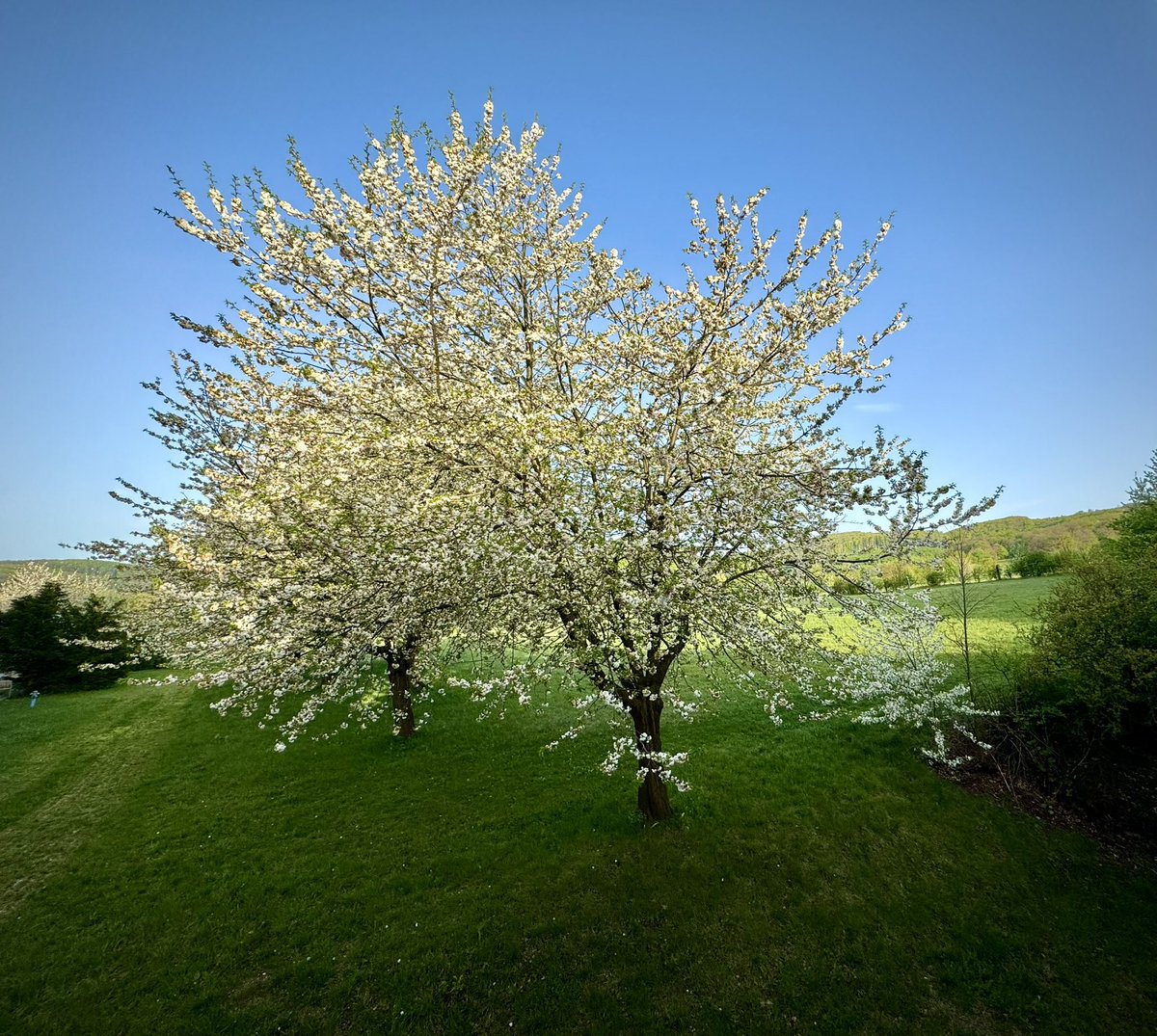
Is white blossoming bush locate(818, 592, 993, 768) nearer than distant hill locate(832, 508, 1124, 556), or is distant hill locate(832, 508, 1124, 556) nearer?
white blossoming bush locate(818, 592, 993, 768)

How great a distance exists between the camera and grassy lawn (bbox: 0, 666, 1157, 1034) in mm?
7668

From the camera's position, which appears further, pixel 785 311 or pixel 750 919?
pixel 750 919

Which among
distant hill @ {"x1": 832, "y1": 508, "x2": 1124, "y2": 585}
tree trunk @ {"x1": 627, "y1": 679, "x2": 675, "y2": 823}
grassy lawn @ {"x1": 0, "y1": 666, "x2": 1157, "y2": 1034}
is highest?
distant hill @ {"x1": 832, "y1": 508, "x2": 1124, "y2": 585}

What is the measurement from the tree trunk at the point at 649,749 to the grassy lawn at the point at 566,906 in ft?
A: 1.47

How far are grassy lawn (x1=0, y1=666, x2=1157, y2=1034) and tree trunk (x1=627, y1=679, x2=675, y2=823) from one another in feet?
1.47

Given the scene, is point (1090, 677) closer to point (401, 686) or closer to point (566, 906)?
point (566, 906)

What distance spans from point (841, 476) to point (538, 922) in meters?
10.3

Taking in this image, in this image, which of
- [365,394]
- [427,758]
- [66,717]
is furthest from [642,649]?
[66,717]

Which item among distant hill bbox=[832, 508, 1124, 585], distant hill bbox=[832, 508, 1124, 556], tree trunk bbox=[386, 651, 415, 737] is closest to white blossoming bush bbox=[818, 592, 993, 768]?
tree trunk bbox=[386, 651, 415, 737]

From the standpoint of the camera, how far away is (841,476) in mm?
8398

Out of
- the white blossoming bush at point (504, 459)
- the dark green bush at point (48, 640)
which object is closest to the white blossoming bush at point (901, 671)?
the white blossoming bush at point (504, 459)

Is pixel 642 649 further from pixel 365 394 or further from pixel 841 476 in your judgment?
pixel 365 394

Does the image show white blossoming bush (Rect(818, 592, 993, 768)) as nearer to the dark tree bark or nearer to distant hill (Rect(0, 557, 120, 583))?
the dark tree bark

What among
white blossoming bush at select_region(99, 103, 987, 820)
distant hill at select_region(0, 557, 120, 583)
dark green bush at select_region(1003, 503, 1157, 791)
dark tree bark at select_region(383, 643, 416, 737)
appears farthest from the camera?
distant hill at select_region(0, 557, 120, 583)
